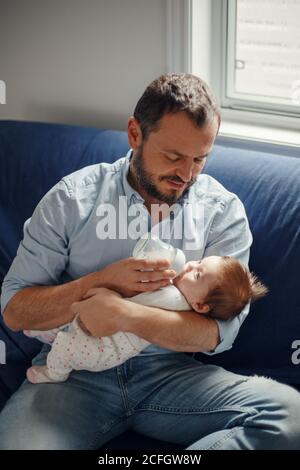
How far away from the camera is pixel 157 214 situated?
184cm

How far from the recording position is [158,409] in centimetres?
172

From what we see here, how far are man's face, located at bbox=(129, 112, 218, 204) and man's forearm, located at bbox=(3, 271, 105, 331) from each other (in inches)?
11.0

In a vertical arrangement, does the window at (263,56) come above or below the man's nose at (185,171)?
above

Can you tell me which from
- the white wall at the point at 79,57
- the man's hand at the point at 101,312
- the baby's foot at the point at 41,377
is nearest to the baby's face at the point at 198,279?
the man's hand at the point at 101,312

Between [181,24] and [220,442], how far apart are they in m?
1.30

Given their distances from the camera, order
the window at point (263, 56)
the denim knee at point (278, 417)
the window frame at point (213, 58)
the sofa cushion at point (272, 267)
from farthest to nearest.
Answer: the window at point (263, 56) → the window frame at point (213, 58) → the sofa cushion at point (272, 267) → the denim knee at point (278, 417)

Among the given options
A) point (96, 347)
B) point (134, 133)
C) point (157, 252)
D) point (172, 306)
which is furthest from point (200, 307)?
point (134, 133)

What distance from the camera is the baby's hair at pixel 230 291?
1.63 meters

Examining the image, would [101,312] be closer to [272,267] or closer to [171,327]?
[171,327]

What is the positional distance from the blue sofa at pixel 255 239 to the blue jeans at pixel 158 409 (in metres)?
0.08

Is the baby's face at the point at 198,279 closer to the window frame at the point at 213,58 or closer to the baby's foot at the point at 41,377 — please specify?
the baby's foot at the point at 41,377

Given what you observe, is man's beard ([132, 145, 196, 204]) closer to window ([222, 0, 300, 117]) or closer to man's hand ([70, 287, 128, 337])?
man's hand ([70, 287, 128, 337])

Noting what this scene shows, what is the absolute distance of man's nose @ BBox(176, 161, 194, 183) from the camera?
169cm

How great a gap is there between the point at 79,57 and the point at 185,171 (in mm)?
935
